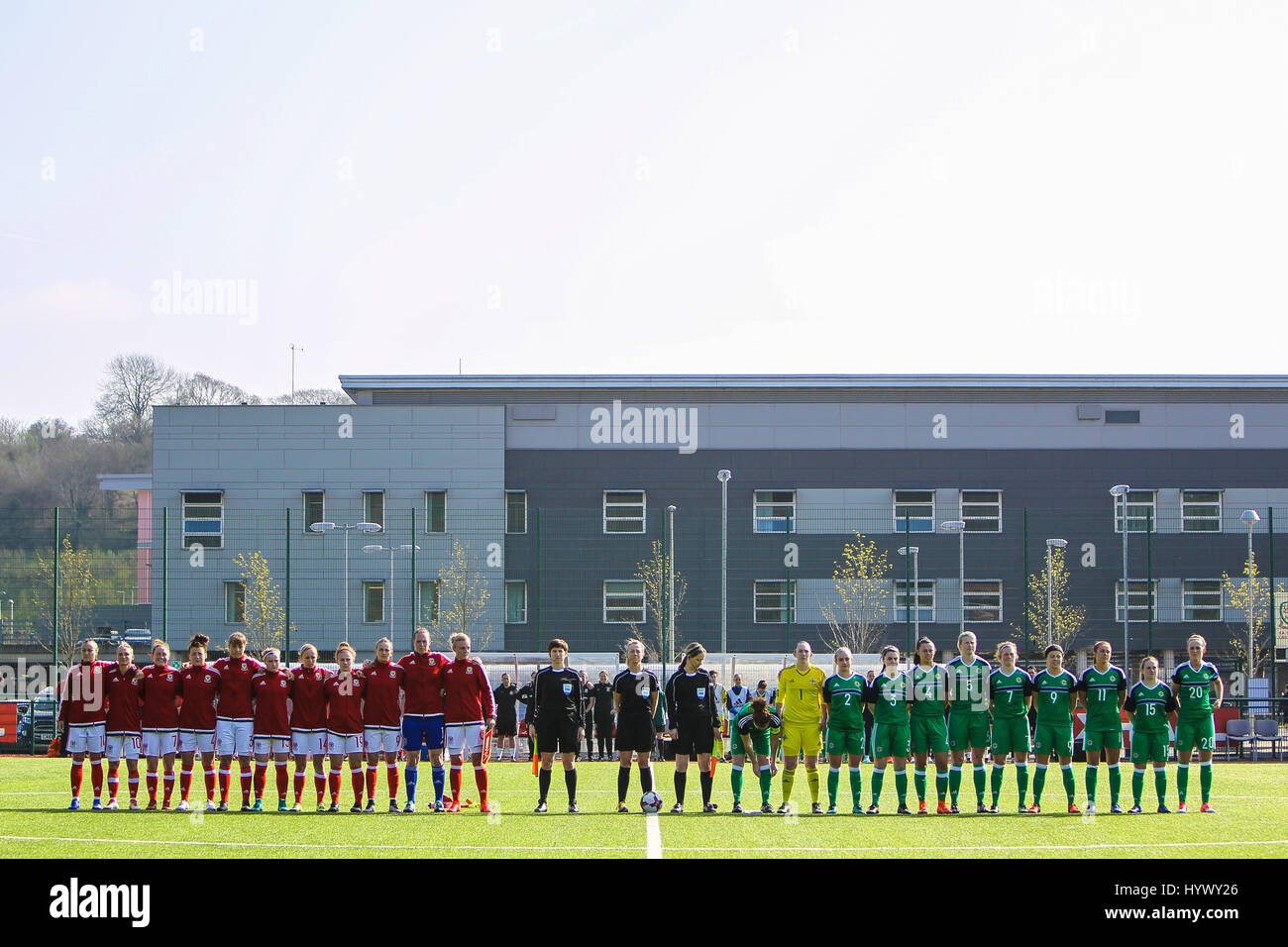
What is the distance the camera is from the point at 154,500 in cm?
4638

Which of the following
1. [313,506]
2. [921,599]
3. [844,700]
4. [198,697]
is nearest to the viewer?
[844,700]

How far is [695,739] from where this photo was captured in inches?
578

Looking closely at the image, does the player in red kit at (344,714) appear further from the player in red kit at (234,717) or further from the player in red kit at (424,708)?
the player in red kit at (234,717)

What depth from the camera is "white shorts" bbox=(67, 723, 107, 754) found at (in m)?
15.2

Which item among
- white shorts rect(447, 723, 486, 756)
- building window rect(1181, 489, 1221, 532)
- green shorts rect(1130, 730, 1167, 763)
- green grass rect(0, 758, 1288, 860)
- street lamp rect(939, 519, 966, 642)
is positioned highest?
building window rect(1181, 489, 1221, 532)

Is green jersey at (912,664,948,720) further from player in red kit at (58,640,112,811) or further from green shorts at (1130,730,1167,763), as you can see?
player in red kit at (58,640,112,811)

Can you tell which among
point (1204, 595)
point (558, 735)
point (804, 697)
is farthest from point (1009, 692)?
point (1204, 595)

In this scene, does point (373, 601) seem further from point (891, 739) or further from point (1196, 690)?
point (1196, 690)

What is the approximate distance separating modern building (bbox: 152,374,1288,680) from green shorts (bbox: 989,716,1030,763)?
94.9 ft

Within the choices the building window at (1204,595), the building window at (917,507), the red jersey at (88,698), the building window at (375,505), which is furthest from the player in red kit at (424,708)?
the building window at (1204,595)

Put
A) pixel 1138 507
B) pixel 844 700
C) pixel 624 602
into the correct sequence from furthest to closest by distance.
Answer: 1. pixel 1138 507
2. pixel 624 602
3. pixel 844 700

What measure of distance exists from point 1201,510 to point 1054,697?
38086 millimetres

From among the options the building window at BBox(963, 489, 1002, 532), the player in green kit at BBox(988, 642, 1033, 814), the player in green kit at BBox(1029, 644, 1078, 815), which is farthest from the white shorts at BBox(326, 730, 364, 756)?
the building window at BBox(963, 489, 1002, 532)
